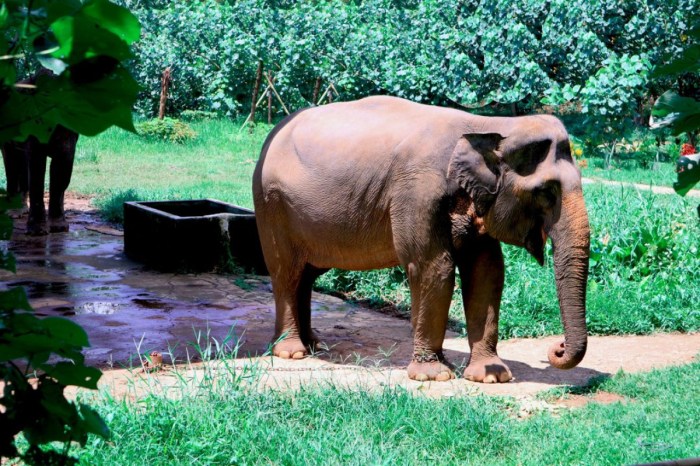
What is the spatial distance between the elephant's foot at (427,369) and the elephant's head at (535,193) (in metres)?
0.81

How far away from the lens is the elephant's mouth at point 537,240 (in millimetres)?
5805

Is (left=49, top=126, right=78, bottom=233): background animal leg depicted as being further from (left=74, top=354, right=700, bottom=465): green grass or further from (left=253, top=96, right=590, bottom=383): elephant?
(left=74, top=354, right=700, bottom=465): green grass

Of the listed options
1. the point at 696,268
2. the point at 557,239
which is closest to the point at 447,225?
the point at 557,239

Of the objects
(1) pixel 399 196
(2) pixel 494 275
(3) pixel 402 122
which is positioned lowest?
(2) pixel 494 275

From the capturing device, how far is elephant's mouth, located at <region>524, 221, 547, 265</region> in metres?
5.80

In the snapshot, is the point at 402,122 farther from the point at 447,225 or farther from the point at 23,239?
the point at 23,239

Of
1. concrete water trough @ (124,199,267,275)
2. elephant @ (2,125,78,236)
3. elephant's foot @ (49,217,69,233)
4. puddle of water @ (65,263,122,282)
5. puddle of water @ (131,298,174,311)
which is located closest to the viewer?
puddle of water @ (131,298,174,311)

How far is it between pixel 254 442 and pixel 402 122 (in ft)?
8.83

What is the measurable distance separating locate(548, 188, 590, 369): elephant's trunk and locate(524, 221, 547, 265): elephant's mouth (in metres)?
0.24

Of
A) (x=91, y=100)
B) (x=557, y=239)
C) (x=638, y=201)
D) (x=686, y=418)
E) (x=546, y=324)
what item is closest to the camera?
(x=91, y=100)

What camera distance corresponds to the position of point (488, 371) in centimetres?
604

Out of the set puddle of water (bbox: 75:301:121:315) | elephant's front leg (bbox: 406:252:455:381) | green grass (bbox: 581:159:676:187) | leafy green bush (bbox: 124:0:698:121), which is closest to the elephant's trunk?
elephant's front leg (bbox: 406:252:455:381)

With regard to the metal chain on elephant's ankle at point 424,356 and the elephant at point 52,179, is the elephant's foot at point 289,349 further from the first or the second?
the elephant at point 52,179

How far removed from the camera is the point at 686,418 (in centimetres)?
514
